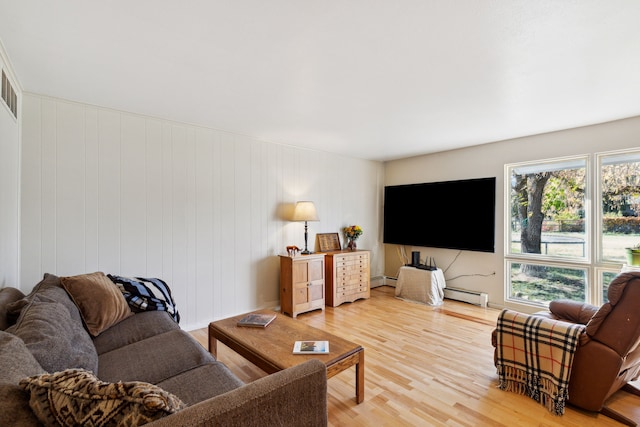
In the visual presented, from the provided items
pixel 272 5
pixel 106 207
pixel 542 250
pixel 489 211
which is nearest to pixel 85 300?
pixel 106 207

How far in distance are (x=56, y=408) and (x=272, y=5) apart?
176 centimetres

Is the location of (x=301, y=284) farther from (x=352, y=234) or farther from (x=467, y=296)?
(x=467, y=296)

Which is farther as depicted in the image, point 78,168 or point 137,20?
point 78,168

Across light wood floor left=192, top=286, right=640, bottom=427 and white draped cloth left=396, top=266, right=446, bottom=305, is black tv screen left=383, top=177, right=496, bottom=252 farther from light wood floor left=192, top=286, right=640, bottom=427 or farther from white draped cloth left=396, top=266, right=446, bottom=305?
light wood floor left=192, top=286, right=640, bottom=427

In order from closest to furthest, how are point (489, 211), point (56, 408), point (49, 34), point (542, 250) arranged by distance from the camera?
point (56, 408)
point (49, 34)
point (542, 250)
point (489, 211)

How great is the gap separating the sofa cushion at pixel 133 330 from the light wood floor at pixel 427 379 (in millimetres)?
695

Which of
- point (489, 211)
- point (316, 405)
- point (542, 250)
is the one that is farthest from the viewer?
point (489, 211)

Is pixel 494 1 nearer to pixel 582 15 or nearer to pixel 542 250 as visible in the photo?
pixel 582 15

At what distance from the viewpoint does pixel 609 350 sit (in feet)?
6.07

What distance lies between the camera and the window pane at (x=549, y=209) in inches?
142

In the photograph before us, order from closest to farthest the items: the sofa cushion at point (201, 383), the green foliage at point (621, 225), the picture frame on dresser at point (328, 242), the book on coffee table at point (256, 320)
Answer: the sofa cushion at point (201, 383)
the book on coffee table at point (256, 320)
the green foliage at point (621, 225)
the picture frame on dresser at point (328, 242)

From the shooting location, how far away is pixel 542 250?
390cm

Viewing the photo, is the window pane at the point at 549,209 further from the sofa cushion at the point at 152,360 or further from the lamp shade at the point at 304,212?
the sofa cushion at the point at 152,360

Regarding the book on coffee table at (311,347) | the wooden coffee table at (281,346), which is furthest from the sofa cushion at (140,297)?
the book on coffee table at (311,347)
